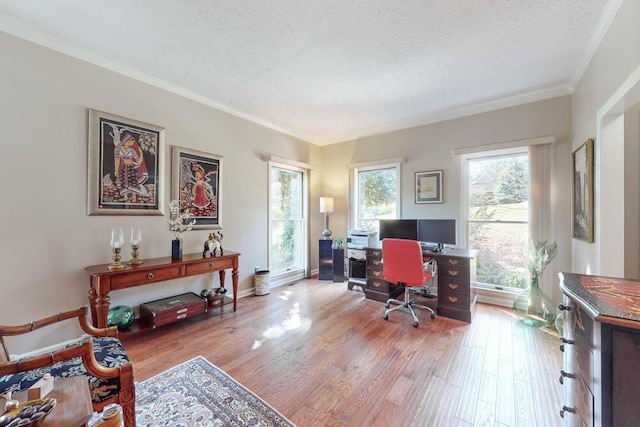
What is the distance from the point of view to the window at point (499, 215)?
3.22 m

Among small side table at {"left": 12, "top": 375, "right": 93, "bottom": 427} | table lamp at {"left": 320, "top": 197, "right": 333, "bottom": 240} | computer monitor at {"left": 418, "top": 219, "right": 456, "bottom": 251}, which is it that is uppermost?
table lamp at {"left": 320, "top": 197, "right": 333, "bottom": 240}

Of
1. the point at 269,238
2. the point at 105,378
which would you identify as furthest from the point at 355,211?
the point at 105,378

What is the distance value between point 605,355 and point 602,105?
87.2 inches

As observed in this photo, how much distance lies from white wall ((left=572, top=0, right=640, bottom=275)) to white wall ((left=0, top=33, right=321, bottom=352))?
3908 mm

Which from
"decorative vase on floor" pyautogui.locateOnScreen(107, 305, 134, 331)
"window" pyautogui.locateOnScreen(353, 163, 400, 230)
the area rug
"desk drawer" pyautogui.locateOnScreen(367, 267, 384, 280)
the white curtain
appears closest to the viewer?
the area rug

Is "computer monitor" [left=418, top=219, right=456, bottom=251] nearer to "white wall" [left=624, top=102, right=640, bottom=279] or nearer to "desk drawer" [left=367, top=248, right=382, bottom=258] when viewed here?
"desk drawer" [left=367, top=248, right=382, bottom=258]

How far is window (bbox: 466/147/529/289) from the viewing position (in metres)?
3.22

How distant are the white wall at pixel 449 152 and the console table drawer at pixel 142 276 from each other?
117 inches

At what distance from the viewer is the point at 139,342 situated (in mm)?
2404

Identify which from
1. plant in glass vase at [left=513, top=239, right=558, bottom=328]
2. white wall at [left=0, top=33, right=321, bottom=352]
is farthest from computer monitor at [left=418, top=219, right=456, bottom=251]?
white wall at [left=0, top=33, right=321, bottom=352]

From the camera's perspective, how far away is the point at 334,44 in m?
2.18

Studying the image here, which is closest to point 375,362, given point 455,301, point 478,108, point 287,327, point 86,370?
point 287,327

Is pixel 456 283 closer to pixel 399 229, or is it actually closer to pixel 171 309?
pixel 399 229

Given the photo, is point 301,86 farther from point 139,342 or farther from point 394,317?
point 139,342
